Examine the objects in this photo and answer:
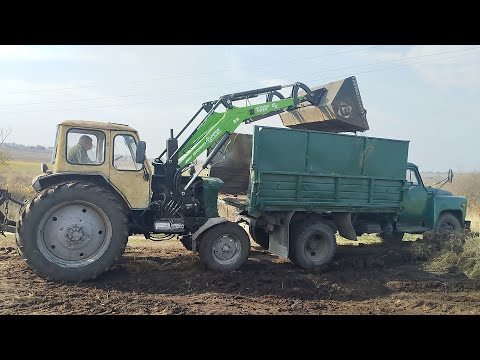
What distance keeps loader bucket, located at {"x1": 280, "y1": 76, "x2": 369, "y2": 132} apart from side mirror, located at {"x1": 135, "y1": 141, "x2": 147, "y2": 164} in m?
4.37

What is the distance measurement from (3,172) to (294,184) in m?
19.3

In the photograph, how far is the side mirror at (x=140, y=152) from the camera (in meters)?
7.09

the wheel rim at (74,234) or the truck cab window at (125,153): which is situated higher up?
the truck cab window at (125,153)

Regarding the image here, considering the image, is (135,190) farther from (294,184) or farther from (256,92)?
(256,92)

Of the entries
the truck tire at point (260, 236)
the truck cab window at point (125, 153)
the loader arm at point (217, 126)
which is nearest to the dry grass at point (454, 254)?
the truck tire at point (260, 236)

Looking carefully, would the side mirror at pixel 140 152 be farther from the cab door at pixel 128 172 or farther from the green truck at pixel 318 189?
the green truck at pixel 318 189

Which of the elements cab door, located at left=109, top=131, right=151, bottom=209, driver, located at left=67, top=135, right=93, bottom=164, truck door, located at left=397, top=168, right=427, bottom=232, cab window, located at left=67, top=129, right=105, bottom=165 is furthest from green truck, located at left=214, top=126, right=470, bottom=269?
driver, located at left=67, top=135, right=93, bottom=164

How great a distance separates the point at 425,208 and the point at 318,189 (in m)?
3.86

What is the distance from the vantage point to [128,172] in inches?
283

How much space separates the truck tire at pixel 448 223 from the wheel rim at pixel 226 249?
236 inches

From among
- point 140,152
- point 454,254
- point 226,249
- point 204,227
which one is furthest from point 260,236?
point 454,254

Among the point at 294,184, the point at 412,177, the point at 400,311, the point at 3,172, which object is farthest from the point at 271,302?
the point at 3,172

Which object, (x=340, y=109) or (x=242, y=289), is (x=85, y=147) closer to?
(x=242, y=289)

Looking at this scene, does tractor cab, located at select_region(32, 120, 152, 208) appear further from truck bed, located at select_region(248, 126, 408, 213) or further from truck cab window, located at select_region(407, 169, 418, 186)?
truck cab window, located at select_region(407, 169, 418, 186)
